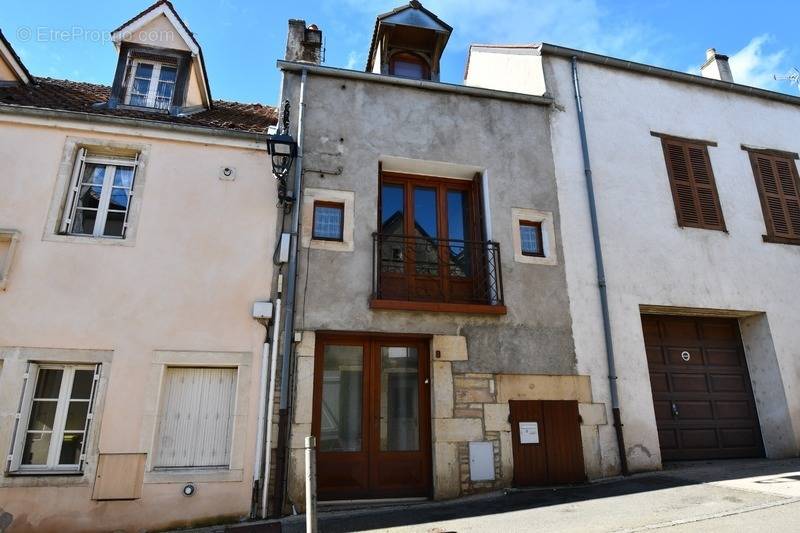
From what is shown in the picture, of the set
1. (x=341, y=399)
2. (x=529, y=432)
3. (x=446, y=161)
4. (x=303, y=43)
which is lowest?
(x=529, y=432)

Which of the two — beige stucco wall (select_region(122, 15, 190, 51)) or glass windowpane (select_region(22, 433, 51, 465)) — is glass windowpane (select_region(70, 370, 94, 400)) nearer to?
glass windowpane (select_region(22, 433, 51, 465))

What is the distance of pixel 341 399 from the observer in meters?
→ 6.15

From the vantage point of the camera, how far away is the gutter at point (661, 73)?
8.39 metres

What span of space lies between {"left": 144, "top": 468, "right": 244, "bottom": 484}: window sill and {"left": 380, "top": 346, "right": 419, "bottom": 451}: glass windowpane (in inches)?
70.8

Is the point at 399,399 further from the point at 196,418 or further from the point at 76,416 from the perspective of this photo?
the point at 76,416

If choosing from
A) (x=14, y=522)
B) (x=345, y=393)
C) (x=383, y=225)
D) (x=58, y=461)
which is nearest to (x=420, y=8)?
(x=383, y=225)

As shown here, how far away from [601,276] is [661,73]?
174 inches

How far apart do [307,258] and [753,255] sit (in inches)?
283

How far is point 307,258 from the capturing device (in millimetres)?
6344

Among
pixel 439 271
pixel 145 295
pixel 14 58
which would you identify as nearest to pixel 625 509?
pixel 439 271

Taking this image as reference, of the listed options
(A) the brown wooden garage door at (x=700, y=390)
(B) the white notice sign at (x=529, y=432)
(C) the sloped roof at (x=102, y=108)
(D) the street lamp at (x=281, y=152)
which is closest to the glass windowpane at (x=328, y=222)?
(D) the street lamp at (x=281, y=152)

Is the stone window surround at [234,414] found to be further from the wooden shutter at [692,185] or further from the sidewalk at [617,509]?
the wooden shutter at [692,185]

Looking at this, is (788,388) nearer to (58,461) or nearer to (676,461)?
(676,461)

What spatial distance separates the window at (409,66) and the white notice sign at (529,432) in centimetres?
583
